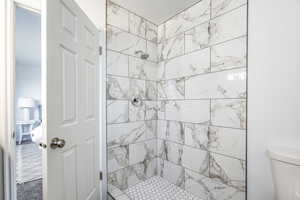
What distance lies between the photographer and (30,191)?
1.74 metres

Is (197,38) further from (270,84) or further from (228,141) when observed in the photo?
(228,141)

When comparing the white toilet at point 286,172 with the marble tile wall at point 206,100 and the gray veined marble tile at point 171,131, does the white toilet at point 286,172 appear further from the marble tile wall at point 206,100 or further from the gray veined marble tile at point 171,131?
the gray veined marble tile at point 171,131

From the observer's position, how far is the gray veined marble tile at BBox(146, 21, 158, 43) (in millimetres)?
1928

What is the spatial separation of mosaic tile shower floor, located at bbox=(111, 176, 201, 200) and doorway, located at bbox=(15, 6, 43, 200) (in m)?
1.10

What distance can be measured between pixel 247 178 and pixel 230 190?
7.9 inches

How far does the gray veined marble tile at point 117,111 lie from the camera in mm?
1549

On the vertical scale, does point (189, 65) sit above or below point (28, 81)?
below

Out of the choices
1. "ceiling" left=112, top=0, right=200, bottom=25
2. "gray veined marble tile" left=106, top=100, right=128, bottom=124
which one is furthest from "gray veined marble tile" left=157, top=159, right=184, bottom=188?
"ceiling" left=112, top=0, right=200, bottom=25

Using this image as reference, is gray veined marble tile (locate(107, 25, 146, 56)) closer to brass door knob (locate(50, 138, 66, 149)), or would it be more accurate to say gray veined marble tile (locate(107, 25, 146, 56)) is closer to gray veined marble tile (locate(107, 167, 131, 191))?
brass door knob (locate(50, 138, 66, 149))

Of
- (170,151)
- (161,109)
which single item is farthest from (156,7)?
(170,151)

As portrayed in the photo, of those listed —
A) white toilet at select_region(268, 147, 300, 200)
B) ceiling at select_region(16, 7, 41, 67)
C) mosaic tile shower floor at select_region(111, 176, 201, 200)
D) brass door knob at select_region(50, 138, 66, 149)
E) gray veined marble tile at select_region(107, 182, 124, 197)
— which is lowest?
mosaic tile shower floor at select_region(111, 176, 201, 200)

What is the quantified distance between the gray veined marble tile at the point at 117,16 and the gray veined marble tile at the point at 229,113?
1383 millimetres

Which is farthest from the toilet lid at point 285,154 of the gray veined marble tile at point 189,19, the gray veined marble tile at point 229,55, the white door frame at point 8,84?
the white door frame at point 8,84

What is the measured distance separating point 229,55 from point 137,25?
1195 mm
